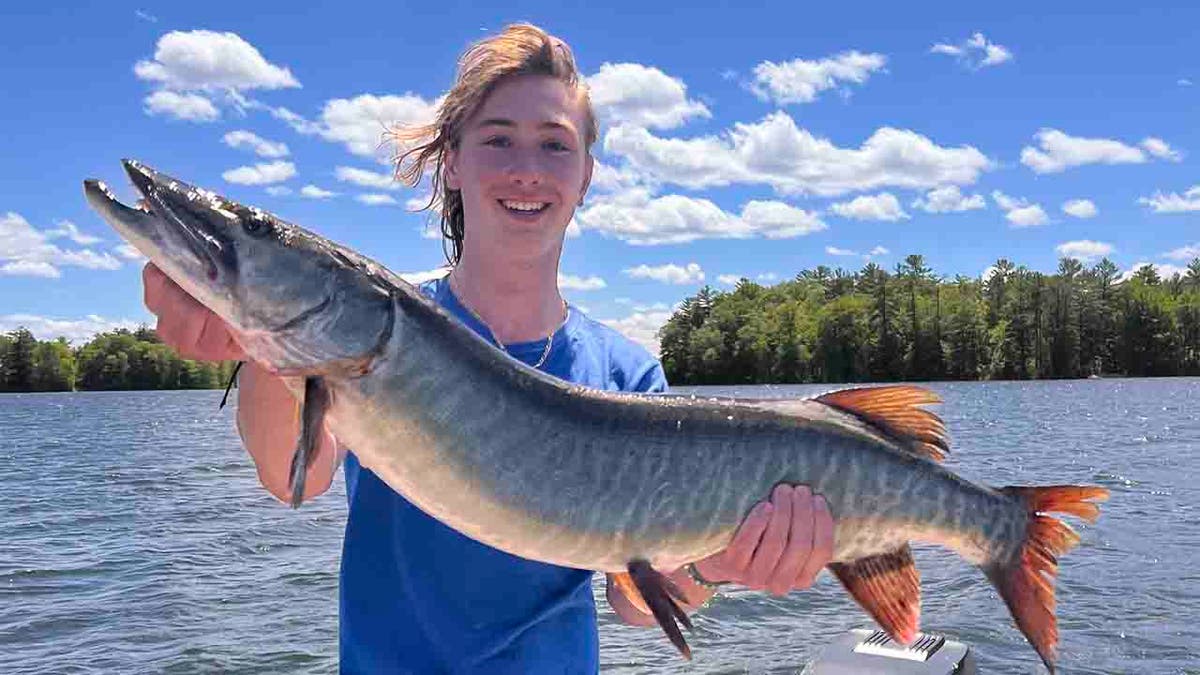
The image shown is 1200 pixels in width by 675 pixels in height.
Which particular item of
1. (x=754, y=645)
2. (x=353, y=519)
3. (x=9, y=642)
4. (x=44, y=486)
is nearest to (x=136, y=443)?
(x=44, y=486)

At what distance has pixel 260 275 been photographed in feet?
8.16

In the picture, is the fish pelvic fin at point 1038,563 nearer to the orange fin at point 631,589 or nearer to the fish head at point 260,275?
the orange fin at point 631,589

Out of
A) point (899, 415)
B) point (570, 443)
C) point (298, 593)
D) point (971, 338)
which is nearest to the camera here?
point (570, 443)

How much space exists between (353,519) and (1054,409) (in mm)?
49146

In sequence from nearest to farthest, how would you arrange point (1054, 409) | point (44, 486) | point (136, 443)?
point (44, 486), point (136, 443), point (1054, 409)

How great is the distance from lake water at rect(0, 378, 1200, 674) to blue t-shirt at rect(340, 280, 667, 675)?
21.1 ft

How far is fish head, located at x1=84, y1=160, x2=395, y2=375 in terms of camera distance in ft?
8.00

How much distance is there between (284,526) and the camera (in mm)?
15828

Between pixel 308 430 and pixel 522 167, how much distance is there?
118 cm

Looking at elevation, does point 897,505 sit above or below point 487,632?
above

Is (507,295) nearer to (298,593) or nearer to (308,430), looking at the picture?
(308,430)

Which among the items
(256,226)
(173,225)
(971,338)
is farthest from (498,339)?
(971,338)

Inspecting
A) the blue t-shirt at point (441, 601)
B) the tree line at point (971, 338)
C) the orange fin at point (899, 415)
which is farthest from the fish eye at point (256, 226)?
the tree line at point (971, 338)

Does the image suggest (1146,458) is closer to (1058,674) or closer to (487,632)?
(1058,674)
